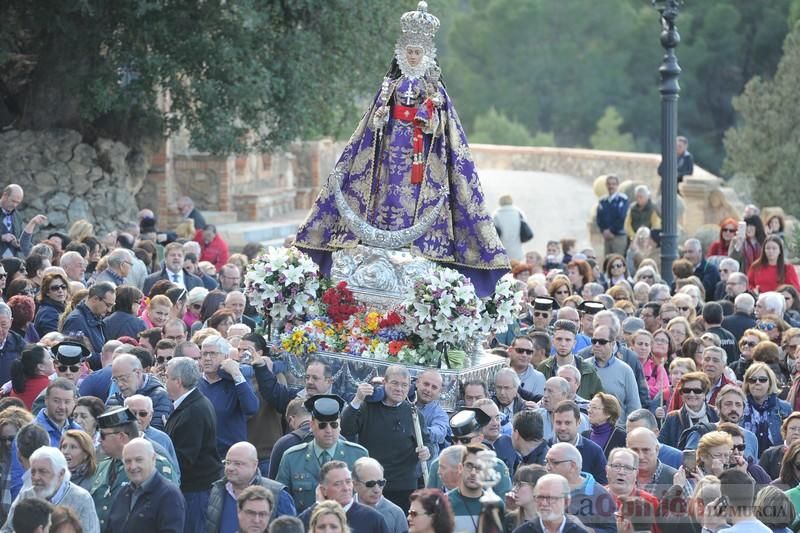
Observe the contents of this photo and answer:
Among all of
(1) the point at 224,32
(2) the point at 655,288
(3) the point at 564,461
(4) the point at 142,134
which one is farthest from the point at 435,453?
(4) the point at 142,134

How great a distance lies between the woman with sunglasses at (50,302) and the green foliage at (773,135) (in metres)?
21.5

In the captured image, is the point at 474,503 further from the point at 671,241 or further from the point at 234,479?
the point at 671,241

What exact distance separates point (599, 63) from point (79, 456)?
45.1 m

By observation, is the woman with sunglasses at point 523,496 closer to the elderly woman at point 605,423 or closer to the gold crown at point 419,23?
the elderly woman at point 605,423

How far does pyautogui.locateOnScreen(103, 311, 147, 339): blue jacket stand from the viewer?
13.4 m

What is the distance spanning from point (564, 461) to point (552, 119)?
4660 centimetres

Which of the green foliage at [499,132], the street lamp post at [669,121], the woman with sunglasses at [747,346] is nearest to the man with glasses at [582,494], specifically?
the woman with sunglasses at [747,346]

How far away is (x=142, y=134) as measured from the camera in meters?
23.4

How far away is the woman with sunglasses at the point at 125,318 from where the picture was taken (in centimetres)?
1345

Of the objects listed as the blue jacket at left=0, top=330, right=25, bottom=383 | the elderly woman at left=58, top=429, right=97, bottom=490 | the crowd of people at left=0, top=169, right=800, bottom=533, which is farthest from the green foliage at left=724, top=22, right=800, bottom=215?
the elderly woman at left=58, top=429, right=97, bottom=490

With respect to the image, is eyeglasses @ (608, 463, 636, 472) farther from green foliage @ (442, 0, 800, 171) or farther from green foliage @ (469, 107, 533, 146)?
green foliage @ (469, 107, 533, 146)

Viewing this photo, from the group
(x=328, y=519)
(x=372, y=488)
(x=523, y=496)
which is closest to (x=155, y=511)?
Answer: (x=372, y=488)

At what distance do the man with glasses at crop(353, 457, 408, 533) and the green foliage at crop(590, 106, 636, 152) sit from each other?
40.2m

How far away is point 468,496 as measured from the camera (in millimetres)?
9234
